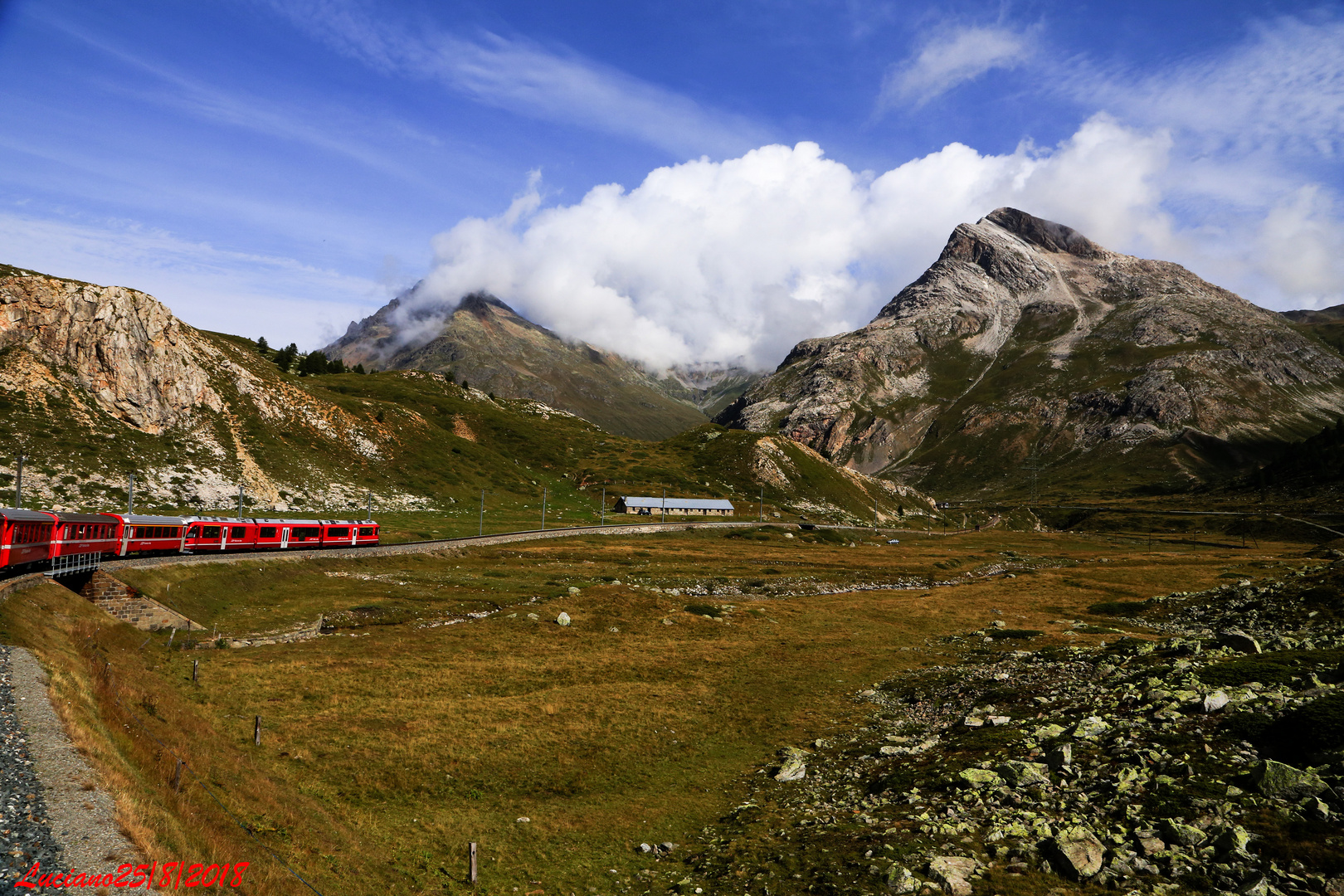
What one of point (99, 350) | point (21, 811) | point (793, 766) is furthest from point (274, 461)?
Result: point (793, 766)

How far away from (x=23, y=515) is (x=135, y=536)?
17803 mm

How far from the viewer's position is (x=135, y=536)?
2447 inches

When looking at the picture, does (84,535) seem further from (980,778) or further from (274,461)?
(274,461)

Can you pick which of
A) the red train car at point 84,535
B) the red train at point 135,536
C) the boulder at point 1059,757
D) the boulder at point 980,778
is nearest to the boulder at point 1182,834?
the boulder at point 1059,757

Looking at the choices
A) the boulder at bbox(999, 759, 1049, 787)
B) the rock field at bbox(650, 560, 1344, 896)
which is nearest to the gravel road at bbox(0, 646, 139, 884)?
the rock field at bbox(650, 560, 1344, 896)

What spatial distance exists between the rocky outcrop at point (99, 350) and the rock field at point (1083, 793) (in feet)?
471

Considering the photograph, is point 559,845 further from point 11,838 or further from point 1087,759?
point 1087,759

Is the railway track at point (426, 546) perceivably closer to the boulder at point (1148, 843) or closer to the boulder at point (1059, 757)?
the boulder at point (1059, 757)

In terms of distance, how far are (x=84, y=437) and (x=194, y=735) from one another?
114486 mm

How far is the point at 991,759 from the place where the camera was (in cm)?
2509

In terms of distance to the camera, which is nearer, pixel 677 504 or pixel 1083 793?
pixel 1083 793

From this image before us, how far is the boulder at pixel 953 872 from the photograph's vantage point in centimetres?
1728

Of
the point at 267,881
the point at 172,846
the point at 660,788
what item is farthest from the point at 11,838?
the point at 660,788

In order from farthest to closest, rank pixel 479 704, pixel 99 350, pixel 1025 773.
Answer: pixel 99 350 < pixel 479 704 < pixel 1025 773
